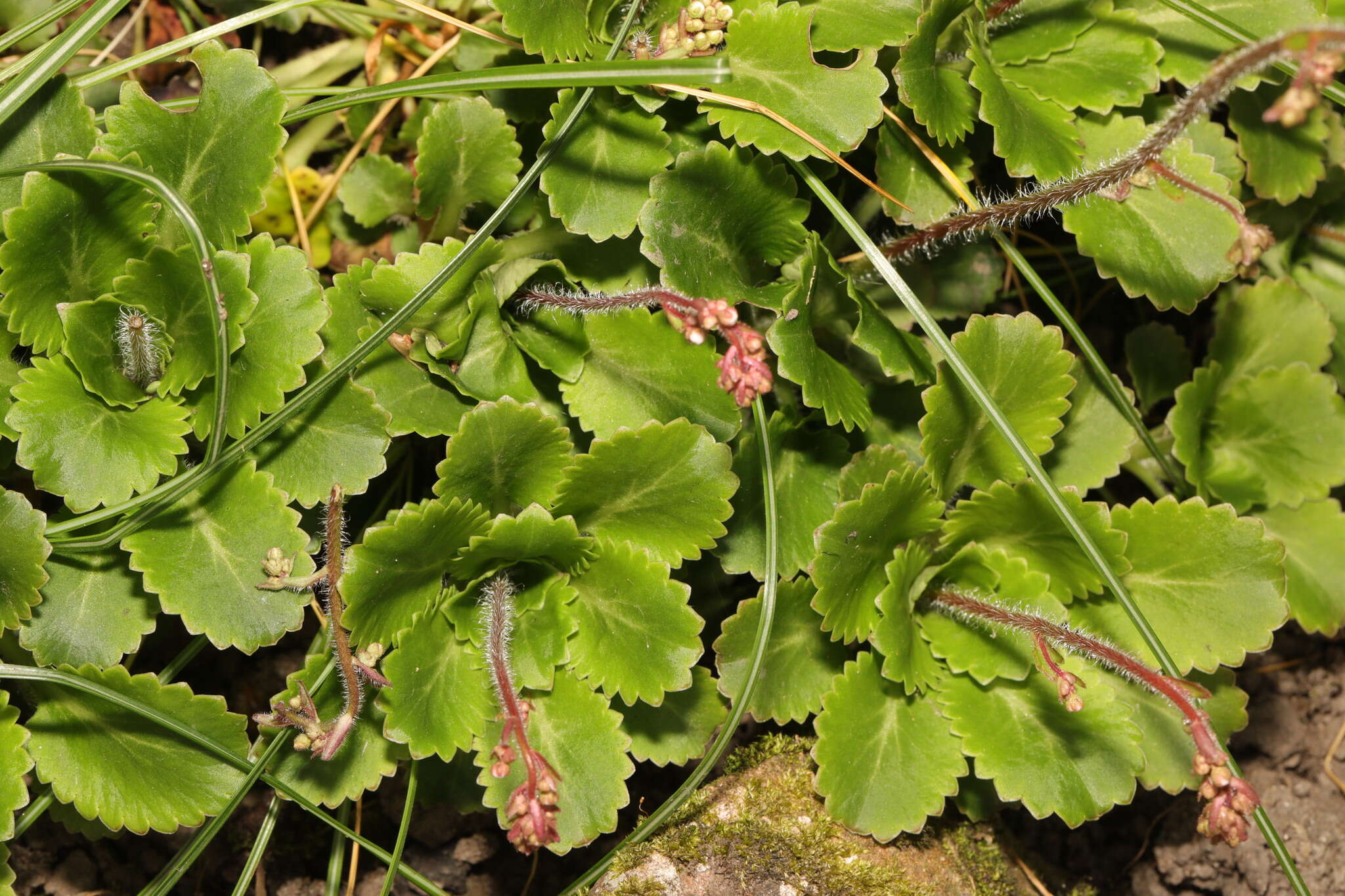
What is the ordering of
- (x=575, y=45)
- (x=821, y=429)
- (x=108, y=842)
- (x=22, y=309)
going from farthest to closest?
(x=108, y=842) → (x=821, y=429) → (x=575, y=45) → (x=22, y=309)

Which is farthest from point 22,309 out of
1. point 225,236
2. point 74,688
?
point 74,688

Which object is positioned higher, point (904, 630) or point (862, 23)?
point (862, 23)

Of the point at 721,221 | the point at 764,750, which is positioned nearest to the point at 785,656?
the point at 764,750

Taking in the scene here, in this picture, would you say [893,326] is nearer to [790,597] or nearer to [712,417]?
[712,417]

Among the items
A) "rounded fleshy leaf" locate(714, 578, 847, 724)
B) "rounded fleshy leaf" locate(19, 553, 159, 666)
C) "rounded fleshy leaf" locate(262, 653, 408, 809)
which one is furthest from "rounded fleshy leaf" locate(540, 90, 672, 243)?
"rounded fleshy leaf" locate(19, 553, 159, 666)

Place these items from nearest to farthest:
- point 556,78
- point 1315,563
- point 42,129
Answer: point 556,78
point 42,129
point 1315,563

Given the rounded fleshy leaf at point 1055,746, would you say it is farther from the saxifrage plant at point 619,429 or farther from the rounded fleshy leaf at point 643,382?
the rounded fleshy leaf at point 643,382

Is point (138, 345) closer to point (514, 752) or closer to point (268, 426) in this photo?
point (268, 426)
